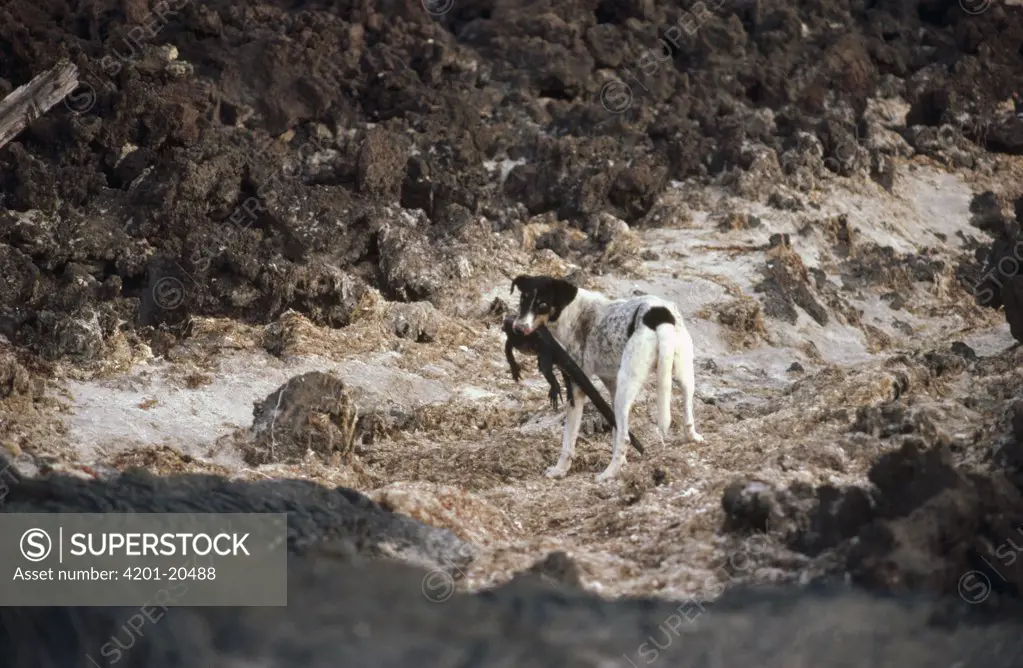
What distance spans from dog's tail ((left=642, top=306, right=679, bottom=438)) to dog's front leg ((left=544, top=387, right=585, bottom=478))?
64 cm

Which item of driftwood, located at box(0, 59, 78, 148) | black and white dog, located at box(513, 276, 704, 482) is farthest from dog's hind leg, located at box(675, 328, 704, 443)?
driftwood, located at box(0, 59, 78, 148)

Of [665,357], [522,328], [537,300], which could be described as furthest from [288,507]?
[665,357]

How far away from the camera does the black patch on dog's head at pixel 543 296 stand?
789 cm

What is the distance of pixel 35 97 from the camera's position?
12.4m

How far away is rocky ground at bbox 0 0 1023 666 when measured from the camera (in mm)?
5844

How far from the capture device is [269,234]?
39.6 feet

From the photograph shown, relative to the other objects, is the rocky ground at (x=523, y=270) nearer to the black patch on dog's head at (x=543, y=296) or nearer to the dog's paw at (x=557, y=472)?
the dog's paw at (x=557, y=472)

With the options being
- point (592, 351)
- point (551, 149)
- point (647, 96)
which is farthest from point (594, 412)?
point (647, 96)

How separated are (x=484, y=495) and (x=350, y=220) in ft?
18.5

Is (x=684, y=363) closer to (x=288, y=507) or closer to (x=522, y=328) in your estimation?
(x=522, y=328)

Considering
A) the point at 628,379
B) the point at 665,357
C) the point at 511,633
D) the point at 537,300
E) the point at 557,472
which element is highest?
the point at 537,300

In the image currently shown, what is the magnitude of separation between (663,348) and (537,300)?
3.09ft

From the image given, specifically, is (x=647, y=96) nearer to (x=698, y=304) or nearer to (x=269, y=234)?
(x=698, y=304)

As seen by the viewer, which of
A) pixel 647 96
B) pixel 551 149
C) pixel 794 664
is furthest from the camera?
pixel 647 96
